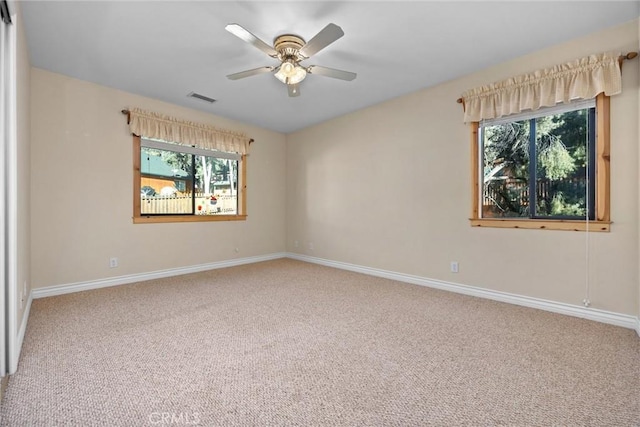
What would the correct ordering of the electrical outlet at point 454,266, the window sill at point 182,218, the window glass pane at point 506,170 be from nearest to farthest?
1. the window glass pane at point 506,170
2. the electrical outlet at point 454,266
3. the window sill at point 182,218

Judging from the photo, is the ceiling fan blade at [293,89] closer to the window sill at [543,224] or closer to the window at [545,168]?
the window at [545,168]

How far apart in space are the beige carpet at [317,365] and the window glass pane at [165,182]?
5.04 feet

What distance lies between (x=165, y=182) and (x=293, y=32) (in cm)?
296

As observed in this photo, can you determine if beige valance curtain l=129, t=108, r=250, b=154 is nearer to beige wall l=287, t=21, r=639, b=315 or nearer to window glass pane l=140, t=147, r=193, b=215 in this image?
window glass pane l=140, t=147, r=193, b=215

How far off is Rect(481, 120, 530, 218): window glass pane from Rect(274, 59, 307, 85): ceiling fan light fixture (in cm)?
215

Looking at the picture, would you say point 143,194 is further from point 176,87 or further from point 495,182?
point 495,182

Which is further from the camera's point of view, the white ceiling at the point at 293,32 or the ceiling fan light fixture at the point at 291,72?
the ceiling fan light fixture at the point at 291,72

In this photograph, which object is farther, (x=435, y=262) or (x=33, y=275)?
(x=435, y=262)

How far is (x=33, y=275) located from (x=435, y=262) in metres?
4.58

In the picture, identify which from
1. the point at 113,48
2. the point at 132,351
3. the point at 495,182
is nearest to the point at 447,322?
the point at 495,182

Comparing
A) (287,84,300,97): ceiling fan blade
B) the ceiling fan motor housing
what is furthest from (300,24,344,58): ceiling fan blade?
(287,84,300,97): ceiling fan blade

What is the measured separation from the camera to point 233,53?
2.86 m

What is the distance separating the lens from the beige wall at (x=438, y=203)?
2.44 metres

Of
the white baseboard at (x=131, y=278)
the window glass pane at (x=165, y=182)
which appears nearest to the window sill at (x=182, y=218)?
the window glass pane at (x=165, y=182)
